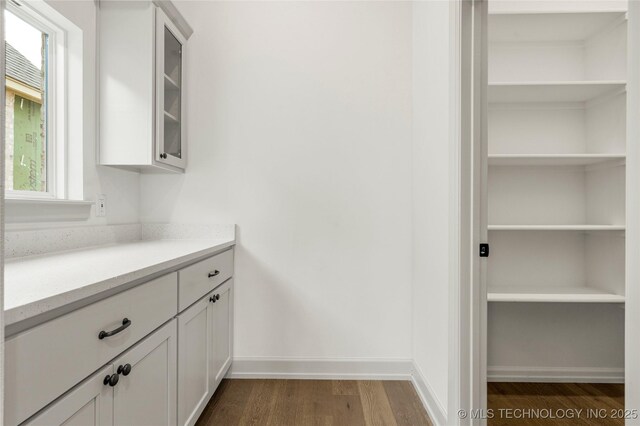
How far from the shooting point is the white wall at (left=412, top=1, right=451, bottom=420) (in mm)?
1740

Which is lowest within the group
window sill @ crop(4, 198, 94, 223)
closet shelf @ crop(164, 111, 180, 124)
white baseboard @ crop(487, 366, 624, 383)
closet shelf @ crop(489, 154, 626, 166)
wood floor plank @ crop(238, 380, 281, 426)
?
wood floor plank @ crop(238, 380, 281, 426)

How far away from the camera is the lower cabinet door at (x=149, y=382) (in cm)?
110

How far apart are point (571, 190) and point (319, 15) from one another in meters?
1.93

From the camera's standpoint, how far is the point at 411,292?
2371mm

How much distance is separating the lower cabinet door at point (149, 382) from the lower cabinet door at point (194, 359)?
0.22 ft

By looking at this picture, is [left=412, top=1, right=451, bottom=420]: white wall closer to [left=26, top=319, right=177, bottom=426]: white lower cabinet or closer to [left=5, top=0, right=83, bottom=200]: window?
[left=26, top=319, right=177, bottom=426]: white lower cabinet

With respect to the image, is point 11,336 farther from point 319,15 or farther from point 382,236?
point 319,15

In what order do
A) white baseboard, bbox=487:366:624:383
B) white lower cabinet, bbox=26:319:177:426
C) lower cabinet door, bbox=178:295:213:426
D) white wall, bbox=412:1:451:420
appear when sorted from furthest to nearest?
white baseboard, bbox=487:366:624:383, white wall, bbox=412:1:451:420, lower cabinet door, bbox=178:295:213:426, white lower cabinet, bbox=26:319:177:426

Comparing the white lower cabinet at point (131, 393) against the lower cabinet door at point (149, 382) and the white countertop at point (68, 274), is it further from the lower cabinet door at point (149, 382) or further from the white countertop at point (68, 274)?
the white countertop at point (68, 274)

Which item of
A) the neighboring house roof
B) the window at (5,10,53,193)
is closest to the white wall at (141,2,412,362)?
the window at (5,10,53,193)

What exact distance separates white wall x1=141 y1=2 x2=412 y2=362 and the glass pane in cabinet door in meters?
0.14

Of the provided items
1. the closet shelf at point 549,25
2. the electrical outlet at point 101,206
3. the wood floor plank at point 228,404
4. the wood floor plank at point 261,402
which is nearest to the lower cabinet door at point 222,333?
the wood floor plank at point 228,404

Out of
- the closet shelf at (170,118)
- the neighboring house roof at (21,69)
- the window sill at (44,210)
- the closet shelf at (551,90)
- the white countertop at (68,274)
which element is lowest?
the white countertop at (68,274)

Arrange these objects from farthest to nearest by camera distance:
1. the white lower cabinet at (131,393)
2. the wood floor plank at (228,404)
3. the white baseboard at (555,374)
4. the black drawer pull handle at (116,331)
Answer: the white baseboard at (555,374) → the wood floor plank at (228,404) → the black drawer pull handle at (116,331) → the white lower cabinet at (131,393)
